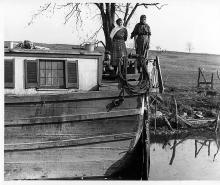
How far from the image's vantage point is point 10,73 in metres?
11.8

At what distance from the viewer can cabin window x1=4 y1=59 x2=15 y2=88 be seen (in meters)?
11.8

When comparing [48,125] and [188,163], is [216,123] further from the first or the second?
[48,125]

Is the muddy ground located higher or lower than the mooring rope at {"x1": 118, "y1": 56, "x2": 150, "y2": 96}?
lower

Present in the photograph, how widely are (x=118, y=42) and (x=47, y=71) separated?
2.86 metres

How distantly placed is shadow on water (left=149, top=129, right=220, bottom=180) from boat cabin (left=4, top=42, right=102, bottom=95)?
14.8 ft

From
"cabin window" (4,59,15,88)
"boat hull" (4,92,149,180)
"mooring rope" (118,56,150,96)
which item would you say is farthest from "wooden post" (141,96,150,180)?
"cabin window" (4,59,15,88)

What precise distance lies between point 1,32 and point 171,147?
34.2 feet

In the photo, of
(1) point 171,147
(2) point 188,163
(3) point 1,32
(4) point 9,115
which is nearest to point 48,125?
(4) point 9,115

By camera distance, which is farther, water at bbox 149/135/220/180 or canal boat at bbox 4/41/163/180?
water at bbox 149/135/220/180

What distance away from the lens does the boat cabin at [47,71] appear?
1184 centimetres

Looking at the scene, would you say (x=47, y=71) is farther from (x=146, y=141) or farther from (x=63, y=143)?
(x=146, y=141)

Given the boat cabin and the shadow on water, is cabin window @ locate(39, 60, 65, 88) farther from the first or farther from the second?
the shadow on water

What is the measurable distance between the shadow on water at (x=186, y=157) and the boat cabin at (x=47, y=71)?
178 inches

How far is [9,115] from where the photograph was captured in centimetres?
1148
